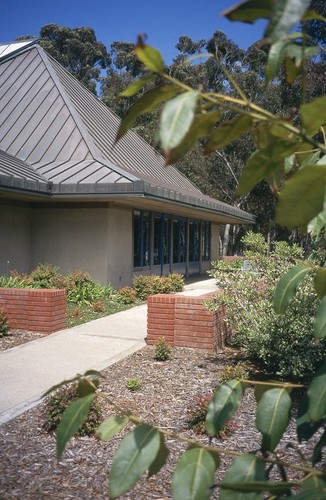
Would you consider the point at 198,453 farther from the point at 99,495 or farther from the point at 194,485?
the point at 99,495

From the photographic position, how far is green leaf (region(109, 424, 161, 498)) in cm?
92

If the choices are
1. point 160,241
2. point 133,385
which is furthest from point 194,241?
point 133,385

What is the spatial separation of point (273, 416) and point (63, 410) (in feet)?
14.1

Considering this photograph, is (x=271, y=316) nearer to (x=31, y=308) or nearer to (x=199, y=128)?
(x=31, y=308)

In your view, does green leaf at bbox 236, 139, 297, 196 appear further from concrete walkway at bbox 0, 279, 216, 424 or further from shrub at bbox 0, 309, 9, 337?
shrub at bbox 0, 309, 9, 337

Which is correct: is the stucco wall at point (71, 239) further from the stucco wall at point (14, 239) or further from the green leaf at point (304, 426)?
the green leaf at point (304, 426)

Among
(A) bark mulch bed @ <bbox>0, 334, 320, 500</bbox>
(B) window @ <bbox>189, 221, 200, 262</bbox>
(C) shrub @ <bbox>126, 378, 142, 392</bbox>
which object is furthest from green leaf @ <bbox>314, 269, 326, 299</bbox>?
(B) window @ <bbox>189, 221, 200, 262</bbox>

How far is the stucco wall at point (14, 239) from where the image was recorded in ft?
51.6

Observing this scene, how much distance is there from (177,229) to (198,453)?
2303 centimetres

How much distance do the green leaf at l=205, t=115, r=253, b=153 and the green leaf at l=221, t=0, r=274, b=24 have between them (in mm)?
179

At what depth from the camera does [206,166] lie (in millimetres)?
41531

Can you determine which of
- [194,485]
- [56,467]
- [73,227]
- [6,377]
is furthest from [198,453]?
[73,227]

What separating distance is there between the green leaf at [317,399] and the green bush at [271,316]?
466 centimetres

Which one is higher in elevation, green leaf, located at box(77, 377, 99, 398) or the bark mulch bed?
green leaf, located at box(77, 377, 99, 398)
